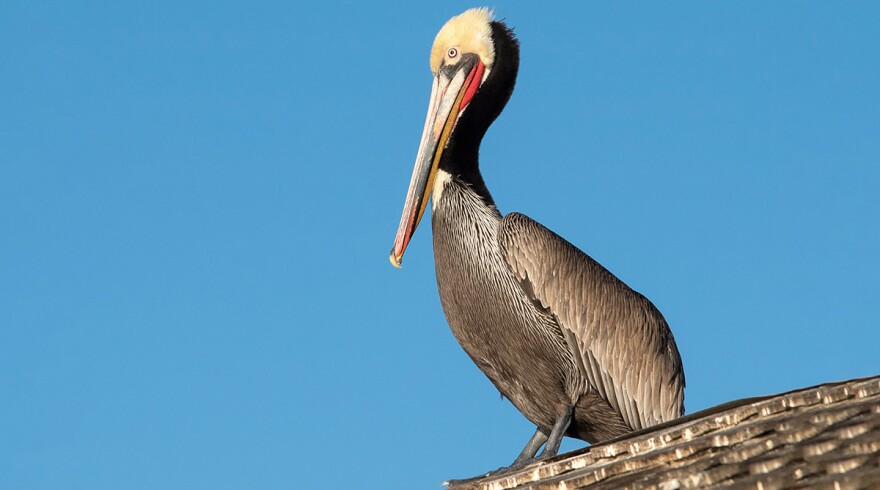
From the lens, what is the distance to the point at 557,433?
7.93 metres

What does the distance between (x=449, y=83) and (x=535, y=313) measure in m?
1.95

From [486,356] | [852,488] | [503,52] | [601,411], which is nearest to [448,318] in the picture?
[486,356]

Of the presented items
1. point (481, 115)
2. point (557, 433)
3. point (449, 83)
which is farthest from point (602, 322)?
point (449, 83)

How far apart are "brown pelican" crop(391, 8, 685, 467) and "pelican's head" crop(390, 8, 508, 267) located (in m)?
0.01

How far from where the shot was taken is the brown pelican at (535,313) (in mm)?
8148

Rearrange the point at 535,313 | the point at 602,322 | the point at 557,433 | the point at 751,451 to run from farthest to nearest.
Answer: the point at 602,322
the point at 535,313
the point at 557,433
the point at 751,451

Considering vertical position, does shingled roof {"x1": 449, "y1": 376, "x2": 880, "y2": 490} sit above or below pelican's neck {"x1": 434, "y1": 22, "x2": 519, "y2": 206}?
below

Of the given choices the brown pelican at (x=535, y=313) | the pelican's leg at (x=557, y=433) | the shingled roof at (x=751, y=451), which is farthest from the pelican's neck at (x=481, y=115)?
the shingled roof at (x=751, y=451)

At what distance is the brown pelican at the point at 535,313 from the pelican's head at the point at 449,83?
13 millimetres

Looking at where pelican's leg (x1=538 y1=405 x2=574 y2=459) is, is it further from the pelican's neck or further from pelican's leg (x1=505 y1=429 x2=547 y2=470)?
the pelican's neck

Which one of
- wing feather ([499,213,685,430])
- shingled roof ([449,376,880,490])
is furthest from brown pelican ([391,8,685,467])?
shingled roof ([449,376,880,490])

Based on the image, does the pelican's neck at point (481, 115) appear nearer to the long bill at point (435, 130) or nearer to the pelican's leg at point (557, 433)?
the long bill at point (435, 130)

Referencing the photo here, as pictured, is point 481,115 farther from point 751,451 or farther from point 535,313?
point 751,451

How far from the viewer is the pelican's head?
873cm
